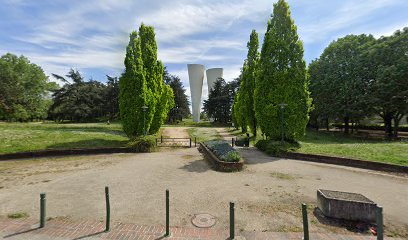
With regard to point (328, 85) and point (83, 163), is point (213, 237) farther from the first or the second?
→ point (328, 85)

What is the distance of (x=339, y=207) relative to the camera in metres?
6.82

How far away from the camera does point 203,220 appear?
684 centimetres

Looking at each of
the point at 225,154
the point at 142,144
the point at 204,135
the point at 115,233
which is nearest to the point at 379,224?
the point at 115,233

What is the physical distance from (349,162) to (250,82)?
57.0ft

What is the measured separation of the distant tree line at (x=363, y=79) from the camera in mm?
26875

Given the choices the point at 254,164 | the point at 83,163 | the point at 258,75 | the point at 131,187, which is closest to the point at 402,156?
the point at 254,164

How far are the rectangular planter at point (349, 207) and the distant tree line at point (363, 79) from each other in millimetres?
26610

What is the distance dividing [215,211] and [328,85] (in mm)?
33450

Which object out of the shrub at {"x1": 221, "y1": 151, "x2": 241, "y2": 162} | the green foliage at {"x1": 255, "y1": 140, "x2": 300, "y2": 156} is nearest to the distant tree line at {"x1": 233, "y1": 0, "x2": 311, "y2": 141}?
the green foliage at {"x1": 255, "y1": 140, "x2": 300, "y2": 156}

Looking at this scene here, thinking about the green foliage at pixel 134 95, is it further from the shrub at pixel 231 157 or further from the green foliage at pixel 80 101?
the green foliage at pixel 80 101

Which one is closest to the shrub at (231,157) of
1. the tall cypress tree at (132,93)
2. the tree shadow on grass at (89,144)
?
the tree shadow on grass at (89,144)

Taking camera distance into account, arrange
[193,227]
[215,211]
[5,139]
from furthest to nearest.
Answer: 1. [5,139]
2. [215,211]
3. [193,227]

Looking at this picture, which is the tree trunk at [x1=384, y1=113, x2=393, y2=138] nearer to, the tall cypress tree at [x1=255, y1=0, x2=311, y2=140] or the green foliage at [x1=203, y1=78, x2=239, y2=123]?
the tall cypress tree at [x1=255, y1=0, x2=311, y2=140]

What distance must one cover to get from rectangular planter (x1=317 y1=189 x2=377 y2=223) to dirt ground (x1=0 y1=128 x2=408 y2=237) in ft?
1.36
